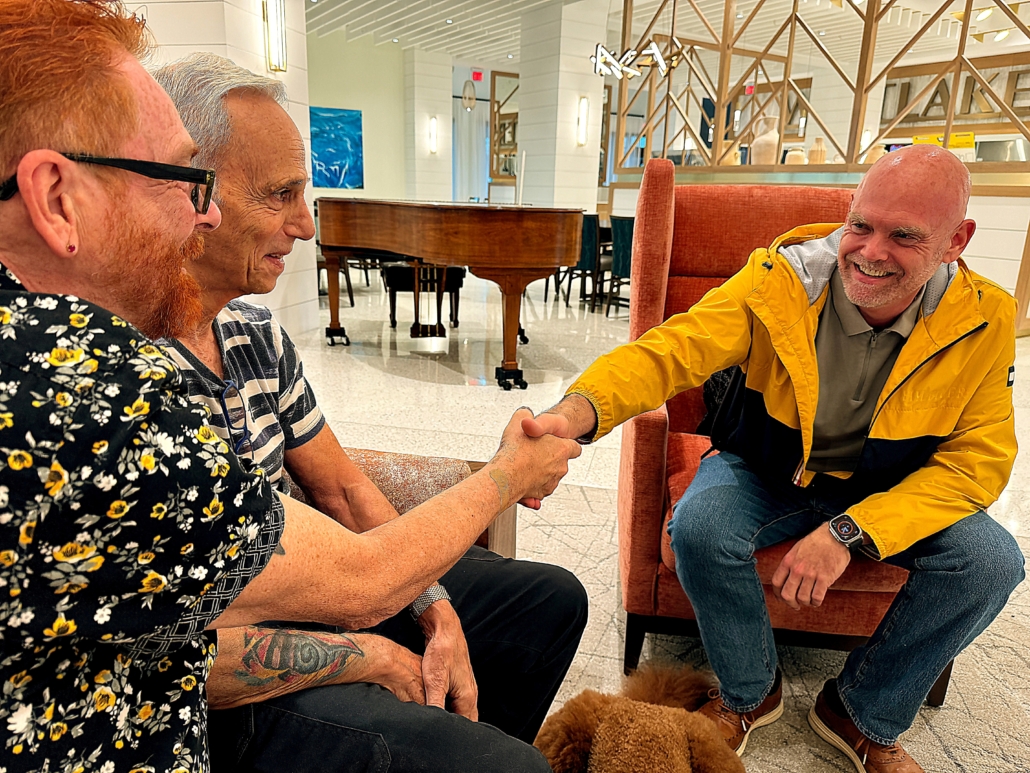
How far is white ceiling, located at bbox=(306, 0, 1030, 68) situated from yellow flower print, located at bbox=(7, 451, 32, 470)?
29.8 ft

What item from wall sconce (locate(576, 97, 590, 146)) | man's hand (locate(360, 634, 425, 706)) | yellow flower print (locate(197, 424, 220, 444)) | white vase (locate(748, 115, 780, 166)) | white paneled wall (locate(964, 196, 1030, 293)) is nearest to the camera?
yellow flower print (locate(197, 424, 220, 444))

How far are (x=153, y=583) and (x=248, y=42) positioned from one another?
4887mm

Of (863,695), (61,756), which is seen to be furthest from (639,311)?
(61,756)

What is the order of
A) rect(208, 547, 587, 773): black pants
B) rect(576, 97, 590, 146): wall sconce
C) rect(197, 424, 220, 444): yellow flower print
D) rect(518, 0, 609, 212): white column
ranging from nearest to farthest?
rect(197, 424, 220, 444): yellow flower print < rect(208, 547, 587, 773): black pants < rect(518, 0, 609, 212): white column < rect(576, 97, 590, 146): wall sconce

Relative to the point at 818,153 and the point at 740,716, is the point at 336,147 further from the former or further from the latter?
the point at 740,716

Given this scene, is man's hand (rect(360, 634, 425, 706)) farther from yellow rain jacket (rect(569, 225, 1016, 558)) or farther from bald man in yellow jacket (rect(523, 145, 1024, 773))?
yellow rain jacket (rect(569, 225, 1016, 558))

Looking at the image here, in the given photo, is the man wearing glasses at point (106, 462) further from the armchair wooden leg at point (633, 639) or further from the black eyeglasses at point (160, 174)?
the armchair wooden leg at point (633, 639)

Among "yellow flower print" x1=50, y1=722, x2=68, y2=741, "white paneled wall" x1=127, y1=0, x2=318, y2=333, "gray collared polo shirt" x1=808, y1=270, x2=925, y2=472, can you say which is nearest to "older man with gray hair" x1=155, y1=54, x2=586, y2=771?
"yellow flower print" x1=50, y1=722, x2=68, y2=741

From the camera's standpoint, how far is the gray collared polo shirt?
1459mm

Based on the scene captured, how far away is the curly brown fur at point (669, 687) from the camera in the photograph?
1481mm

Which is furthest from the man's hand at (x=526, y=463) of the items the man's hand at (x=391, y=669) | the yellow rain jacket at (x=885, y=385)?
the man's hand at (x=391, y=669)

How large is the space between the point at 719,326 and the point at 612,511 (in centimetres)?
121

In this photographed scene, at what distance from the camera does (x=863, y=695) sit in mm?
1410

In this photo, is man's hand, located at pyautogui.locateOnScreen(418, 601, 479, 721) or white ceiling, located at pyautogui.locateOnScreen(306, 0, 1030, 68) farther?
white ceiling, located at pyautogui.locateOnScreen(306, 0, 1030, 68)
